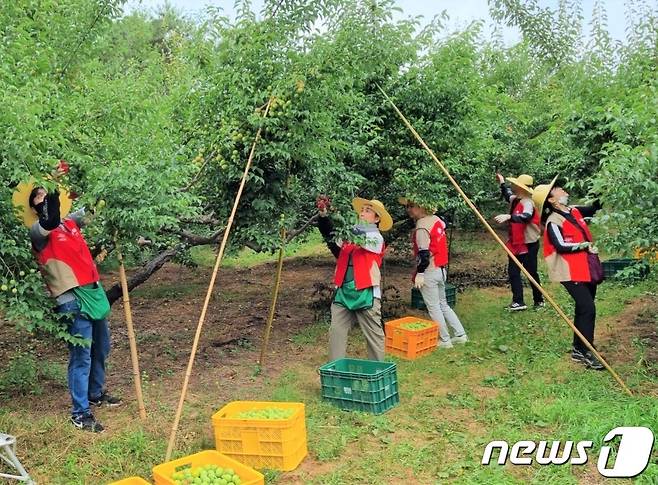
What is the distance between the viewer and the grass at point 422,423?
4.67 meters

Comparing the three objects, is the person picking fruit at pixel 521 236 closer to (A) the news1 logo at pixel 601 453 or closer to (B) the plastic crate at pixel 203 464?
(A) the news1 logo at pixel 601 453

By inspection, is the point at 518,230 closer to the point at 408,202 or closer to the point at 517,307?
the point at 517,307

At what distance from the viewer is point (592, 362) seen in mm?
6824

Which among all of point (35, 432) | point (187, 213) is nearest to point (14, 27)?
point (187, 213)

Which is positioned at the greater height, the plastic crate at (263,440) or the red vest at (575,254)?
the red vest at (575,254)

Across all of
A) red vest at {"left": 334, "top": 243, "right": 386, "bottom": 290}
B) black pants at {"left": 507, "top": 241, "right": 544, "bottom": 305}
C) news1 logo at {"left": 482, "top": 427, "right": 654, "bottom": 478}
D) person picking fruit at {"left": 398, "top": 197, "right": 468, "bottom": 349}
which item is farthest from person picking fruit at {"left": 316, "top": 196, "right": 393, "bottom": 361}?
black pants at {"left": 507, "top": 241, "right": 544, "bottom": 305}

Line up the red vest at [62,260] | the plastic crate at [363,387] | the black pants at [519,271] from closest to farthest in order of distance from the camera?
1. the red vest at [62,260]
2. the plastic crate at [363,387]
3. the black pants at [519,271]

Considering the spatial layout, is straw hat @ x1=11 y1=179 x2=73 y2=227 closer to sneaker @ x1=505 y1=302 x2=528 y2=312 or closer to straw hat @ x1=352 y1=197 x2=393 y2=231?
straw hat @ x1=352 y1=197 x2=393 y2=231

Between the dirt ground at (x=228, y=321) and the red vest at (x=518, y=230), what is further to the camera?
the red vest at (x=518, y=230)

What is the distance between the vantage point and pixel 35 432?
16.8 feet

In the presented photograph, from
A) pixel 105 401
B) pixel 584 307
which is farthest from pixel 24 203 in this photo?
pixel 584 307

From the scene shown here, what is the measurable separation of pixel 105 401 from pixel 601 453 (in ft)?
13.7

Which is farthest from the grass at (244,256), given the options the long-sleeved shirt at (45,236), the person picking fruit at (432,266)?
the long-sleeved shirt at (45,236)

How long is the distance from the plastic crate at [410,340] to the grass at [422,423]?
5.6 inches
